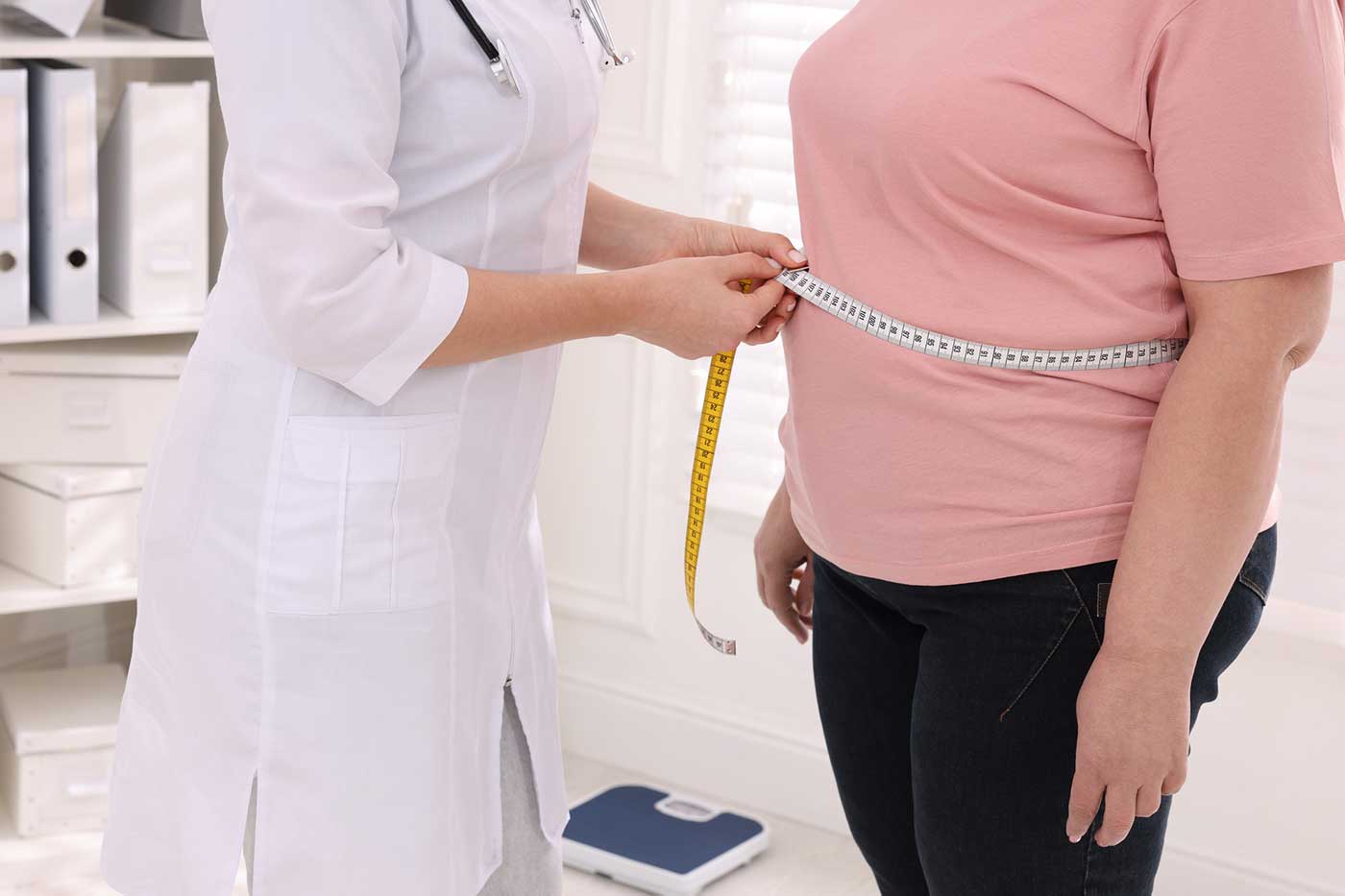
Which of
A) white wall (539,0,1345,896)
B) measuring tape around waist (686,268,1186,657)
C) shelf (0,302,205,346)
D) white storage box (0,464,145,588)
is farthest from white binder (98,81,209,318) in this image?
measuring tape around waist (686,268,1186,657)

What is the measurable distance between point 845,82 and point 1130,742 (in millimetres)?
596

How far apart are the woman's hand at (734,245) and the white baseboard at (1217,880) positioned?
4.84ft

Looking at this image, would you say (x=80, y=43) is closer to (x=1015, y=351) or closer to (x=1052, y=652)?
(x=1015, y=351)

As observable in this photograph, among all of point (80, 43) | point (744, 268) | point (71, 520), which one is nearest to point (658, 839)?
point (71, 520)

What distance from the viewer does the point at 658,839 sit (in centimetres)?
269

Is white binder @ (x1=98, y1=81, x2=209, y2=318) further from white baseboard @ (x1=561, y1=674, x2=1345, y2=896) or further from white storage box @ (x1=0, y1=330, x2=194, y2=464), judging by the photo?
white baseboard @ (x1=561, y1=674, x2=1345, y2=896)

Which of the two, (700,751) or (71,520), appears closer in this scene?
(71,520)

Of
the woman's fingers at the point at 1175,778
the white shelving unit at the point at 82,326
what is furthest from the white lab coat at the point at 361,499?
the white shelving unit at the point at 82,326

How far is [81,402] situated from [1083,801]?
2.03 metres

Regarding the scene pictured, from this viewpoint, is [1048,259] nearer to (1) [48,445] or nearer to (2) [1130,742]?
(2) [1130,742]

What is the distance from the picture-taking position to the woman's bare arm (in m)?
1.09

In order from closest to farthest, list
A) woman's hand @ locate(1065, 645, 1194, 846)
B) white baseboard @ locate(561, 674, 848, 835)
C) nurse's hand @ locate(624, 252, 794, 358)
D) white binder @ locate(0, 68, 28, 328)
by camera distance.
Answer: woman's hand @ locate(1065, 645, 1194, 846) < nurse's hand @ locate(624, 252, 794, 358) < white binder @ locate(0, 68, 28, 328) < white baseboard @ locate(561, 674, 848, 835)

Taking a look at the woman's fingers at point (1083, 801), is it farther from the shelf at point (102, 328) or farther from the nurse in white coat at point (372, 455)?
the shelf at point (102, 328)

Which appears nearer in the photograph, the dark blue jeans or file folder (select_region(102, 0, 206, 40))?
the dark blue jeans
